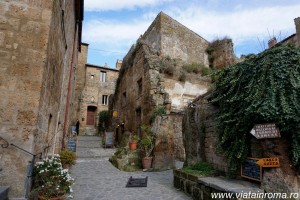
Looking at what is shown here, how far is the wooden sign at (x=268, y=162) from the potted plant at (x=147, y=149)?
553 centimetres

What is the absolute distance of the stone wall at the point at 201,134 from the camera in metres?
4.85

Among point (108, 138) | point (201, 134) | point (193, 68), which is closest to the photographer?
point (201, 134)

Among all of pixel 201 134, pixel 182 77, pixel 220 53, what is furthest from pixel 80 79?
pixel 201 134

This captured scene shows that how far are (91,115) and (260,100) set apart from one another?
2351 centimetres

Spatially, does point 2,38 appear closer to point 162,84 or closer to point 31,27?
point 31,27

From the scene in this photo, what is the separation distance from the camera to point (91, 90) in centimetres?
2500

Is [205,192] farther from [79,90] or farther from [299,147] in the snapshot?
[79,90]

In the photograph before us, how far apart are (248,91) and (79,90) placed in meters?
23.5

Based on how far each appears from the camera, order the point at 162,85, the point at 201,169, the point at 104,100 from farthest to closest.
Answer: the point at 104,100 < the point at 162,85 < the point at 201,169

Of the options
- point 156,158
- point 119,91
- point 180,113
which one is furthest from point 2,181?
point 119,91

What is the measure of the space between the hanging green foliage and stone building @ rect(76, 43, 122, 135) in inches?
832

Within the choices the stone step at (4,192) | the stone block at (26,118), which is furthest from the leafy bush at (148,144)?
the stone step at (4,192)

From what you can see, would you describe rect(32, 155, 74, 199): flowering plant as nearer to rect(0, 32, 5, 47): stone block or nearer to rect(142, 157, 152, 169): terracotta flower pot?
rect(0, 32, 5, 47): stone block

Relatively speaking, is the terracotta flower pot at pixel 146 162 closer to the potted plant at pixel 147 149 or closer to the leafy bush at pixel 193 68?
the potted plant at pixel 147 149
